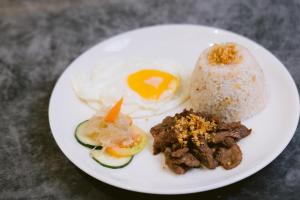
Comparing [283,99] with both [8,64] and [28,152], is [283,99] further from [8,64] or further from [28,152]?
[8,64]

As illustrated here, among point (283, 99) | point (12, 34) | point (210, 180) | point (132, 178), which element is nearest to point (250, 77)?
point (283, 99)

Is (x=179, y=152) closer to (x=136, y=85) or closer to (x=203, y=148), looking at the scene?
(x=203, y=148)

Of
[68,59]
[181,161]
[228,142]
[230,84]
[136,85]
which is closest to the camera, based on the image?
[181,161]

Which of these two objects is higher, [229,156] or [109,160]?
[229,156]

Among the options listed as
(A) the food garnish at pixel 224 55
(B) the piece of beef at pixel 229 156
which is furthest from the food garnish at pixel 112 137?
(A) the food garnish at pixel 224 55

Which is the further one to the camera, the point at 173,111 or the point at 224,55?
the point at 173,111

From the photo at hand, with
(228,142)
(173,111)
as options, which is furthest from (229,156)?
(173,111)
